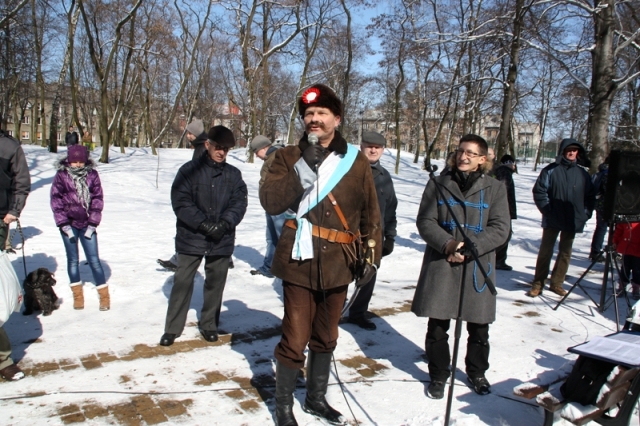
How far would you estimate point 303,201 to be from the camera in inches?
120

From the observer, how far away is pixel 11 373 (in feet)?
11.8

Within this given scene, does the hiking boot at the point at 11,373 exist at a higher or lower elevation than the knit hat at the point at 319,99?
lower

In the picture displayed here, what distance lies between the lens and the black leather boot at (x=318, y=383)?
3.25 meters

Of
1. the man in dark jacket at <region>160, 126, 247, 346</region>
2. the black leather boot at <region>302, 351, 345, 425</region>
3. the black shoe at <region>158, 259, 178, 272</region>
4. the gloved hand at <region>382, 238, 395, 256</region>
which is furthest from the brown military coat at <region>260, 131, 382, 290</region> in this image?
the black shoe at <region>158, 259, 178, 272</region>

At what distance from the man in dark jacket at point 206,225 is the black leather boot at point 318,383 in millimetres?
1592

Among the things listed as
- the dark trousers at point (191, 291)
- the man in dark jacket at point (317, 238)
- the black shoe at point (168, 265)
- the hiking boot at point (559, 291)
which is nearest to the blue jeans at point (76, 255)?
the dark trousers at point (191, 291)

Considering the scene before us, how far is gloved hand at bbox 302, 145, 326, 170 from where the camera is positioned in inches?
109

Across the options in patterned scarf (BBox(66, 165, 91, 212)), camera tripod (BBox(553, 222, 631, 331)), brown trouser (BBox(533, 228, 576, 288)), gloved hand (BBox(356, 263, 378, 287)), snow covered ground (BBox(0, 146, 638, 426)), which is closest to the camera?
gloved hand (BBox(356, 263, 378, 287))

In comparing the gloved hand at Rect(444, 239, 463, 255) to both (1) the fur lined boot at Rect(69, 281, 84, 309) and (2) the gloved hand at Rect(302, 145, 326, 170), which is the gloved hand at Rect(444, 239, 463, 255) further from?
(1) the fur lined boot at Rect(69, 281, 84, 309)

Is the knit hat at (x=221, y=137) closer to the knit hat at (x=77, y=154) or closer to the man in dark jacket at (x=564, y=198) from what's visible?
the knit hat at (x=77, y=154)

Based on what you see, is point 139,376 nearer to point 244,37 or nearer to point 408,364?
point 408,364

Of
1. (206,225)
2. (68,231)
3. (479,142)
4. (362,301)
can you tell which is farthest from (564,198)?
(68,231)

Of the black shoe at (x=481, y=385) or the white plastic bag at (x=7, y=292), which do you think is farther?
the black shoe at (x=481, y=385)

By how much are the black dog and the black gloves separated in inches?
77.9
